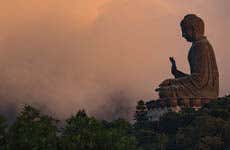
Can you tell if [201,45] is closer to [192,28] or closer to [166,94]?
[192,28]

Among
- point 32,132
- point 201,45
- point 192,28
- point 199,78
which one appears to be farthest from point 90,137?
point 201,45

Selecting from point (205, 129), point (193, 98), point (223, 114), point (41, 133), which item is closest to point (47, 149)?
point (41, 133)

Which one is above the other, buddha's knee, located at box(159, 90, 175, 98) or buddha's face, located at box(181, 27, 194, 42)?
buddha's face, located at box(181, 27, 194, 42)

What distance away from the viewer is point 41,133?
4700 centimetres

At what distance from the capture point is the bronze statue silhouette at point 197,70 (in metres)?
98.8

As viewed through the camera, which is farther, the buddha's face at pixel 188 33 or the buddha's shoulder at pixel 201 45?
the buddha's shoulder at pixel 201 45

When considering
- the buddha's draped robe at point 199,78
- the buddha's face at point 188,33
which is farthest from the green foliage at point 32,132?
the buddha's face at point 188,33

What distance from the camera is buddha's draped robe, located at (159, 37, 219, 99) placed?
323 ft

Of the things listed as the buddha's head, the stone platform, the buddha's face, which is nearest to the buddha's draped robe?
the stone platform

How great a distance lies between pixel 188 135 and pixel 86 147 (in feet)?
88.1

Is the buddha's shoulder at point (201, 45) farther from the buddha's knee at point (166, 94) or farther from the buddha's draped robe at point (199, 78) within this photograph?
the buddha's knee at point (166, 94)

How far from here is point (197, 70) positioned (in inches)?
3947

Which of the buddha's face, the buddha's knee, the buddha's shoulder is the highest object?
the buddha's face

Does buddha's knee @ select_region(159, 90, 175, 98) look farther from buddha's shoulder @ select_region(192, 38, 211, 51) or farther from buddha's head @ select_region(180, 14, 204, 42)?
buddha's head @ select_region(180, 14, 204, 42)
